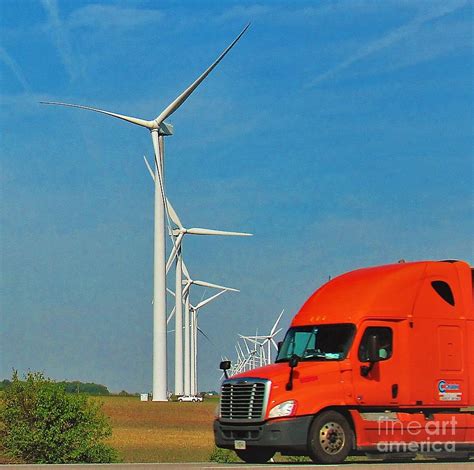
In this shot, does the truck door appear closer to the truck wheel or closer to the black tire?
the truck wheel

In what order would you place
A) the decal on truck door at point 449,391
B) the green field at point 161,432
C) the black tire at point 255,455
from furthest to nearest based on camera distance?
the green field at point 161,432
the decal on truck door at point 449,391
the black tire at point 255,455

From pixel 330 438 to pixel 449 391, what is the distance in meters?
3.36

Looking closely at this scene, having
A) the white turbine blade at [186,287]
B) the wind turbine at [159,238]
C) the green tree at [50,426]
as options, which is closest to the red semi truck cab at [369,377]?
the green tree at [50,426]

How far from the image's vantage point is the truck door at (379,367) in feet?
77.8

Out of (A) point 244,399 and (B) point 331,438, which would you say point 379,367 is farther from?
(A) point 244,399

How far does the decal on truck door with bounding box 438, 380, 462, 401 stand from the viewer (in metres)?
24.8

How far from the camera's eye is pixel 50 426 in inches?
1320

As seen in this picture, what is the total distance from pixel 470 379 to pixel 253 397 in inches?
208

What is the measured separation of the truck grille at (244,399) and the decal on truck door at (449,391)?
419 centimetres

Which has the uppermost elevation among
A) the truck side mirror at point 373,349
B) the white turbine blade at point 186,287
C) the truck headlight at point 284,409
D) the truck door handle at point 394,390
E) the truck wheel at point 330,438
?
the white turbine blade at point 186,287

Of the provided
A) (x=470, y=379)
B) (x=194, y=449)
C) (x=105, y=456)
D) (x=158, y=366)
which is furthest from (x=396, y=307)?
(x=158, y=366)

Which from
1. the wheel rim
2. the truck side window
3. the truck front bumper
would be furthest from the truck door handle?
the truck front bumper

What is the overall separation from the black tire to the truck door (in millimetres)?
2427

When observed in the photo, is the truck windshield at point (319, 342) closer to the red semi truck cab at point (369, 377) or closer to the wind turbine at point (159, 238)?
the red semi truck cab at point (369, 377)
